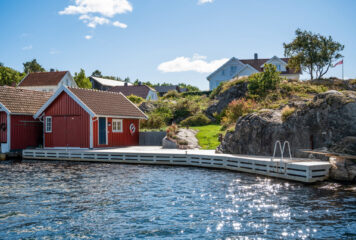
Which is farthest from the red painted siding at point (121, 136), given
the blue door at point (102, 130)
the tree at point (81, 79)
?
the tree at point (81, 79)

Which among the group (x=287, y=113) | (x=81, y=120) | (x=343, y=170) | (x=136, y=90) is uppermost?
(x=136, y=90)

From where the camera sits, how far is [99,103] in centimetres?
2795

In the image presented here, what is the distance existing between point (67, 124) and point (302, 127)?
56.8 feet

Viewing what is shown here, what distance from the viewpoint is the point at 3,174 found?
18422mm

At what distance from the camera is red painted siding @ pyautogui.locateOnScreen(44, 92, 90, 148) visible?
26.5 m

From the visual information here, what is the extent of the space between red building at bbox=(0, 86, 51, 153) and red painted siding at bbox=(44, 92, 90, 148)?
1.55 meters

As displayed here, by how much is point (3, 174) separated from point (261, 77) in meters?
24.4

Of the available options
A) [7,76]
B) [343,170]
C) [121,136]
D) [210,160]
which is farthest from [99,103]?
[7,76]

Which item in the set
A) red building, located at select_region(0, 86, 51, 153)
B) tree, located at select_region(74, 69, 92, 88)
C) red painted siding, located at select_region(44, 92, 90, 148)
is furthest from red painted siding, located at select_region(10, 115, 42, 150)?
tree, located at select_region(74, 69, 92, 88)

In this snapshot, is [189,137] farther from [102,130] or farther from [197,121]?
[197,121]

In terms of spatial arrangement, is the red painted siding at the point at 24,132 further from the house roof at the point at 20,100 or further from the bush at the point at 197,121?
the bush at the point at 197,121

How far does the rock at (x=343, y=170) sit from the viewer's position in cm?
1496

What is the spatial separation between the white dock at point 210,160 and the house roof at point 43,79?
119ft

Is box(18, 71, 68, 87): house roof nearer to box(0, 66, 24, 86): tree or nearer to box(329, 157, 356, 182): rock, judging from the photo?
box(0, 66, 24, 86): tree
